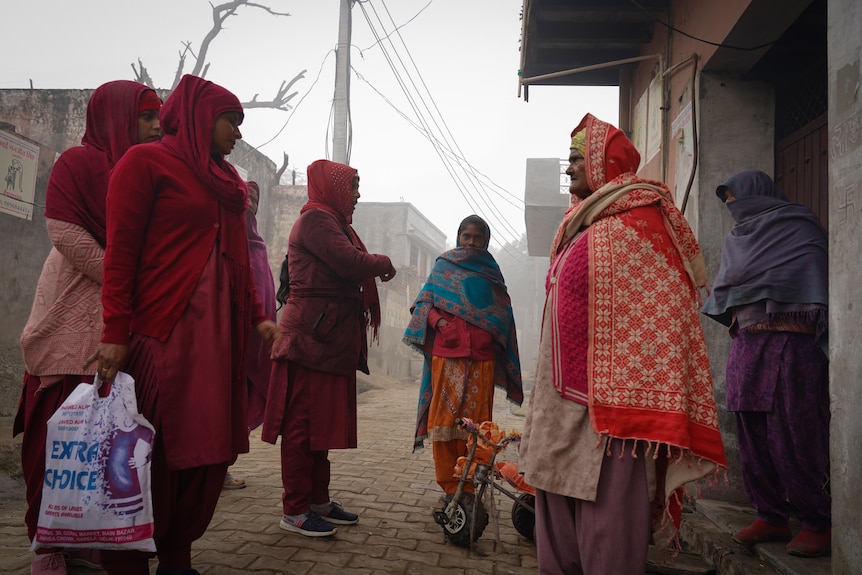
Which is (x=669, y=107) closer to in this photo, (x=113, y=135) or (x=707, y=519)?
(x=707, y=519)

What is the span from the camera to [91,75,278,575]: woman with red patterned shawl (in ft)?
7.29

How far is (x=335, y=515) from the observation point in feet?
12.1

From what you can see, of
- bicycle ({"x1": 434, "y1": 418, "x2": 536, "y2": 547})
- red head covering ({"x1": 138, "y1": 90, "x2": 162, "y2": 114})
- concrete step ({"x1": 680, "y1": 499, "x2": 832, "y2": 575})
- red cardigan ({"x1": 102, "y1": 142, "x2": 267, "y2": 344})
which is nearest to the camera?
red cardigan ({"x1": 102, "y1": 142, "x2": 267, "y2": 344})

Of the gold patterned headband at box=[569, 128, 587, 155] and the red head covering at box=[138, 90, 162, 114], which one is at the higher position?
the red head covering at box=[138, 90, 162, 114]

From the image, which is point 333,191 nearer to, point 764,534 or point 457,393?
point 457,393

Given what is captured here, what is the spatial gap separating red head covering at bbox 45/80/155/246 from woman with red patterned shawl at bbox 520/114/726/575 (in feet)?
6.17

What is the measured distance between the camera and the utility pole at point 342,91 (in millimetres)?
12055

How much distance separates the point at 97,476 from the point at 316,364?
1.65 m

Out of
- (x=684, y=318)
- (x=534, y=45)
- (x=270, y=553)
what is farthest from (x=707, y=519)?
(x=534, y=45)

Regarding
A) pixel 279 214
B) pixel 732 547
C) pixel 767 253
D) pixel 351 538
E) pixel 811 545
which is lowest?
pixel 351 538

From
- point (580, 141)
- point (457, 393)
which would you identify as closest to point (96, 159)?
point (580, 141)

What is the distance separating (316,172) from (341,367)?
1228 mm

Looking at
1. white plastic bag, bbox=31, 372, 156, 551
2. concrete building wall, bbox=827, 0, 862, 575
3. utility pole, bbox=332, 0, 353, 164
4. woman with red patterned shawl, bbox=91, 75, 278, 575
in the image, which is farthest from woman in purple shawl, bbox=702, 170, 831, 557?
utility pole, bbox=332, 0, 353, 164

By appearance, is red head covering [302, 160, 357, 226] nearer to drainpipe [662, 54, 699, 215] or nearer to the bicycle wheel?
the bicycle wheel
